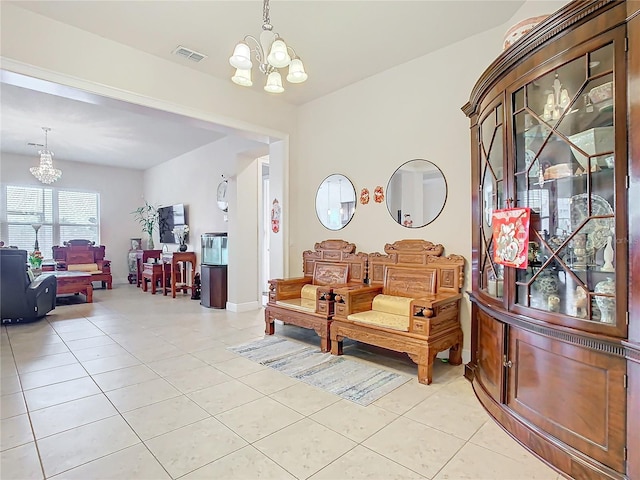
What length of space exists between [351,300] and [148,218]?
25.9ft

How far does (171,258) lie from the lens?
7391 millimetres

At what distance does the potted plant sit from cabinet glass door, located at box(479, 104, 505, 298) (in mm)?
8298

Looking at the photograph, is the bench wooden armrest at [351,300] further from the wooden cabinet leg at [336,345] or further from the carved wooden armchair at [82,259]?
the carved wooden armchair at [82,259]

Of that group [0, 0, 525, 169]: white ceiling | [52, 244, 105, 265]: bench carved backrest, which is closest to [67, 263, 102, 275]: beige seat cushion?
[52, 244, 105, 265]: bench carved backrest

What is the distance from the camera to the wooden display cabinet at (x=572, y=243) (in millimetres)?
1598

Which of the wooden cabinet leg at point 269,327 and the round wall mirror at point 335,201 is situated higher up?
the round wall mirror at point 335,201

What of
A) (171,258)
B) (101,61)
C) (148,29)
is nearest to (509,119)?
(148,29)

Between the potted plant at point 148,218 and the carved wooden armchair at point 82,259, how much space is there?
45.2 inches

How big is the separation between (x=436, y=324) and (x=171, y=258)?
6045mm

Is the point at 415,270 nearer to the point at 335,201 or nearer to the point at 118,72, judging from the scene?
the point at 335,201

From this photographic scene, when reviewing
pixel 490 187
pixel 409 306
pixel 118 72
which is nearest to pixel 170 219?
pixel 118 72

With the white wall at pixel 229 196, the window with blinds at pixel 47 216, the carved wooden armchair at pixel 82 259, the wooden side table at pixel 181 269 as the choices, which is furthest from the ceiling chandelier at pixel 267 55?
the window with blinds at pixel 47 216

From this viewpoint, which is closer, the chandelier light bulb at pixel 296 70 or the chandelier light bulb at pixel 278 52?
the chandelier light bulb at pixel 278 52

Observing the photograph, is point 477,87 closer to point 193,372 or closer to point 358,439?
point 358,439
